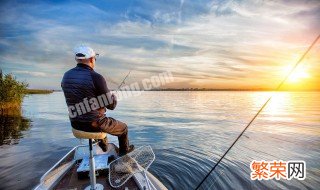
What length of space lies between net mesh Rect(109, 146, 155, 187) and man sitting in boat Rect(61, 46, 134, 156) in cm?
153

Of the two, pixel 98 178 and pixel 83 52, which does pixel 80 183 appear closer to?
pixel 98 178

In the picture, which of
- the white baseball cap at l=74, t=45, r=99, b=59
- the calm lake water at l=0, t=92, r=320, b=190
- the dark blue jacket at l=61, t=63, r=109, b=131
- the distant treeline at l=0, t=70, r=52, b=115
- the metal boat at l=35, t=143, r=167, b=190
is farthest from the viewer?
the distant treeline at l=0, t=70, r=52, b=115

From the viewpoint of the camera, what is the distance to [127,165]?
6.79 meters

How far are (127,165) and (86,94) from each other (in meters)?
2.49

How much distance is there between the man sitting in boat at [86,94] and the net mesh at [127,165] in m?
1.53

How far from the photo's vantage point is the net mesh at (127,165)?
21.1 ft

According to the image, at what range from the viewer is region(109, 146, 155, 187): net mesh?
253 inches

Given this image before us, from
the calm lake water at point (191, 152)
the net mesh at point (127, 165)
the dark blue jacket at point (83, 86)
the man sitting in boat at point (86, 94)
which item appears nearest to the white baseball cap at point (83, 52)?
the man sitting in boat at point (86, 94)

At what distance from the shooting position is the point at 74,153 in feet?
30.8

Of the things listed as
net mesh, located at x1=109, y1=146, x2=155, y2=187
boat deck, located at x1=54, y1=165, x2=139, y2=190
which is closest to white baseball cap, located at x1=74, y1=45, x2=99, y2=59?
net mesh, located at x1=109, y1=146, x2=155, y2=187

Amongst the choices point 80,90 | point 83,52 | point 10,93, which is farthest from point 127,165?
point 10,93

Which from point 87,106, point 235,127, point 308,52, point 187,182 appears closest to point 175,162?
point 187,182

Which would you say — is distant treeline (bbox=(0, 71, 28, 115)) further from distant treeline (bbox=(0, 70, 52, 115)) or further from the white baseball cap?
the white baseball cap

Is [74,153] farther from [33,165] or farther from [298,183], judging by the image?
[298,183]
